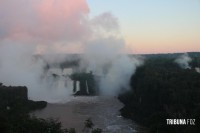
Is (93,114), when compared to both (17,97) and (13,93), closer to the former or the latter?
(17,97)

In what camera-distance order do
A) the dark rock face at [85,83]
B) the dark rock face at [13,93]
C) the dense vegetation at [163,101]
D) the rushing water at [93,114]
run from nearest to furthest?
the dense vegetation at [163,101] → the rushing water at [93,114] → the dark rock face at [13,93] → the dark rock face at [85,83]

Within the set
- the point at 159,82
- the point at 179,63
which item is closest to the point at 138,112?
the point at 159,82

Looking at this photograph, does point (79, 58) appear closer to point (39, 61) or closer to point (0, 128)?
point (39, 61)

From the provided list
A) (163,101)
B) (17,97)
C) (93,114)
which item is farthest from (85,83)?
(163,101)

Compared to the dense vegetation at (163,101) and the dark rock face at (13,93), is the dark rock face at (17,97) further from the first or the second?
the dense vegetation at (163,101)

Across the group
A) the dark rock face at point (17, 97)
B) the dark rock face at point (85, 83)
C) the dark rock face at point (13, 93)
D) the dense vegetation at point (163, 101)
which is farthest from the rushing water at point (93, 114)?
the dark rock face at point (85, 83)

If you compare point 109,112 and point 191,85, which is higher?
point 191,85

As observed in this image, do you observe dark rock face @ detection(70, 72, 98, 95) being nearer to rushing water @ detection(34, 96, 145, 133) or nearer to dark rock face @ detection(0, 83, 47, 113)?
rushing water @ detection(34, 96, 145, 133)

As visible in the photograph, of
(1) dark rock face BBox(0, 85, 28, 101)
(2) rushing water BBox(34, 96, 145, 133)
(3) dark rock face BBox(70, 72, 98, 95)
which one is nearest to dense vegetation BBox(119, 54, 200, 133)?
(2) rushing water BBox(34, 96, 145, 133)
